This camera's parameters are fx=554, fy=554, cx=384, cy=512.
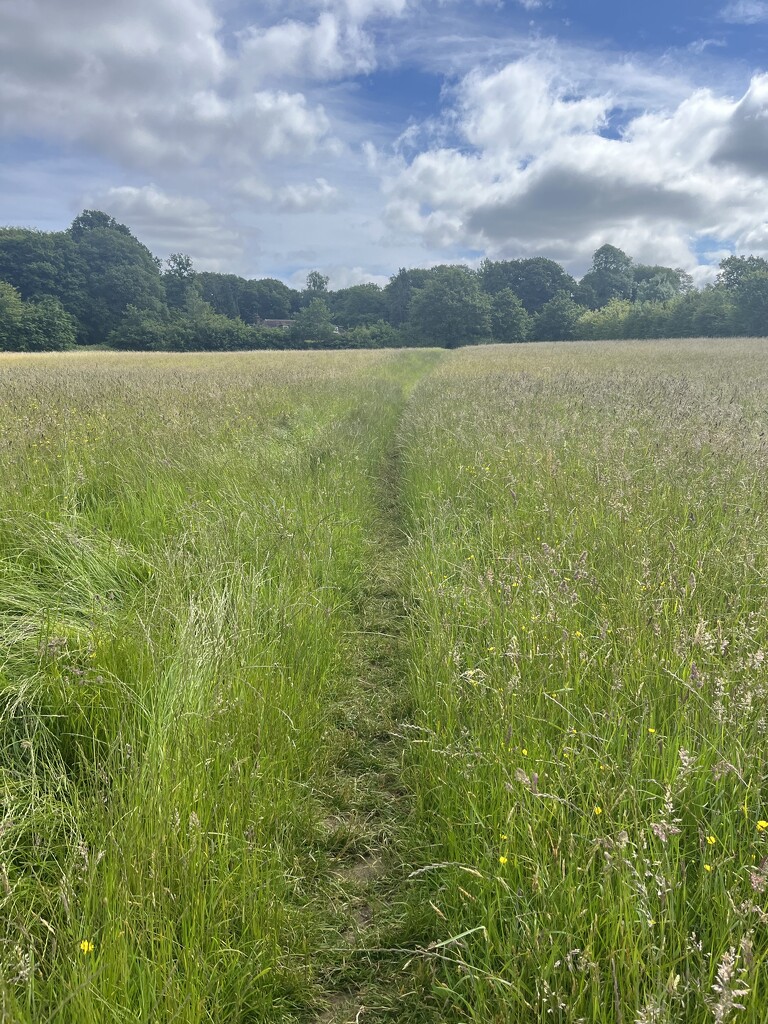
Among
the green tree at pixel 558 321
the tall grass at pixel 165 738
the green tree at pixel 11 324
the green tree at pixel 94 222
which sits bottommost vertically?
the tall grass at pixel 165 738

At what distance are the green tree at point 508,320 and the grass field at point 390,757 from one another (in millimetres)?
70807

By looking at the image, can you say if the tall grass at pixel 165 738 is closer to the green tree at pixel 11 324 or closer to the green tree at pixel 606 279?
the green tree at pixel 11 324

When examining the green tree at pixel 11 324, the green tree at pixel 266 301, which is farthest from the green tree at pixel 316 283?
the green tree at pixel 11 324

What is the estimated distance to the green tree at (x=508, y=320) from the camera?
7106cm

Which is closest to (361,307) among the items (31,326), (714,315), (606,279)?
(606,279)

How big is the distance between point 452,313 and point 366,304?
114 feet

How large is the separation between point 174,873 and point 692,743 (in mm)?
1828

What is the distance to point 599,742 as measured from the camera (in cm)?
215

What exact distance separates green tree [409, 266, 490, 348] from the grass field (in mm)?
67269

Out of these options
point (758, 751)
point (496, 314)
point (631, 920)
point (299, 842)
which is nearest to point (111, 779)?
point (299, 842)

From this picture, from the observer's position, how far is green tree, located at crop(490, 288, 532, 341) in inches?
2798

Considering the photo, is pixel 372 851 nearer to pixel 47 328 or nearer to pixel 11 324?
A: pixel 11 324

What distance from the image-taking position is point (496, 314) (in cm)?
7162

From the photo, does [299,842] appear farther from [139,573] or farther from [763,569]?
[763,569]
